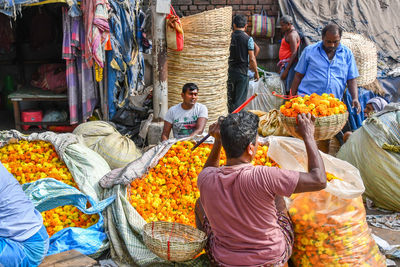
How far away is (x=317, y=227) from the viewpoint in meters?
2.89

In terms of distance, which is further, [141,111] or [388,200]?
[141,111]

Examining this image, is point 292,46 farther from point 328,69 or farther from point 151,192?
point 151,192

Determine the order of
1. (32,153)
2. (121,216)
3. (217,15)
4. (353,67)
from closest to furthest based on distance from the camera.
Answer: (121,216), (32,153), (353,67), (217,15)

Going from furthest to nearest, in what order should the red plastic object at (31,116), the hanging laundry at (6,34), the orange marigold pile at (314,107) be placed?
the hanging laundry at (6,34), the red plastic object at (31,116), the orange marigold pile at (314,107)

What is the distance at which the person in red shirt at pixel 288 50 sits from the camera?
7.12 metres

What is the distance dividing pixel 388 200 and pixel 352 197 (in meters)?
1.83

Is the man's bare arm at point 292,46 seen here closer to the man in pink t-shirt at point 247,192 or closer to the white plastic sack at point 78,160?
the white plastic sack at point 78,160

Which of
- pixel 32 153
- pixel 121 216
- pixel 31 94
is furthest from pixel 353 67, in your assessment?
pixel 31 94

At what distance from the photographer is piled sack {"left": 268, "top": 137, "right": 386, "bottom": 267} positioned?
9.50ft

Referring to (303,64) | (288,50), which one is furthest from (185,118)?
(288,50)

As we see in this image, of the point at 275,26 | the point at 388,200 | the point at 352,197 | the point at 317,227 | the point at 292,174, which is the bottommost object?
the point at 388,200

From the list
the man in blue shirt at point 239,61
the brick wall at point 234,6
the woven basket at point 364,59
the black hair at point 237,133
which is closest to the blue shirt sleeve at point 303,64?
the man in blue shirt at point 239,61

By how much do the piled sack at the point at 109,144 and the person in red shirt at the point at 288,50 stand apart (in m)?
3.22

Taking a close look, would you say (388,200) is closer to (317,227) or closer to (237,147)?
(317,227)
